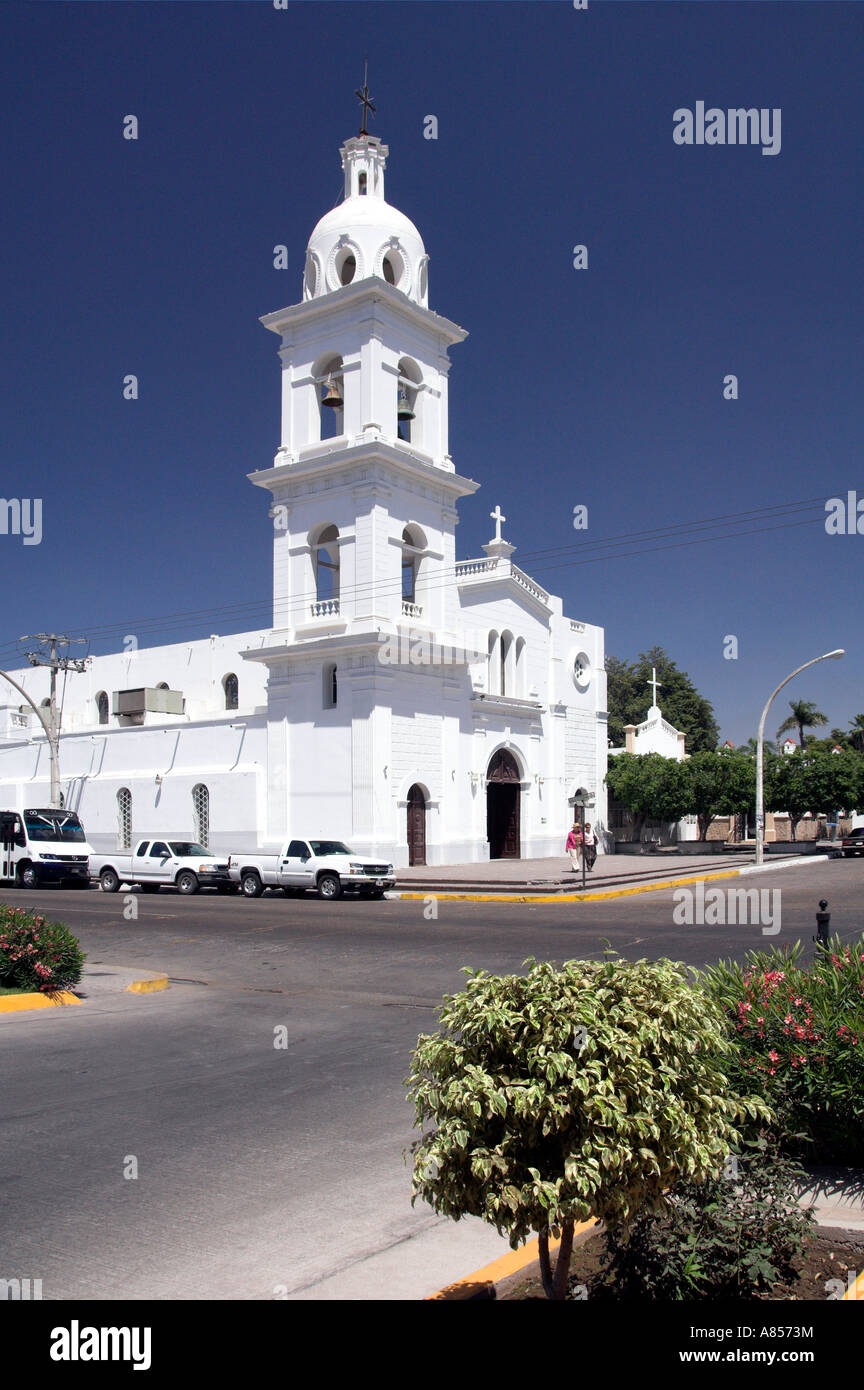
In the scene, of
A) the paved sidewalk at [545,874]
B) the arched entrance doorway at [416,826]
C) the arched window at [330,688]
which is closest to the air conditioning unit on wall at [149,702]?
the arched window at [330,688]

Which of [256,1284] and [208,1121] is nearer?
[256,1284]

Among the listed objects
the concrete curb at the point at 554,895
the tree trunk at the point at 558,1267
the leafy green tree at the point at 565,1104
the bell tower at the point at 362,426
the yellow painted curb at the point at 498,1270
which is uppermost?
the bell tower at the point at 362,426

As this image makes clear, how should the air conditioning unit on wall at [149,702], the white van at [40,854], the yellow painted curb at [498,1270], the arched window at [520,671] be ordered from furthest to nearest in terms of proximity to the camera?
the air conditioning unit on wall at [149,702]
the arched window at [520,671]
the white van at [40,854]
the yellow painted curb at [498,1270]

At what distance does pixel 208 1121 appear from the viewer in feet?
24.1

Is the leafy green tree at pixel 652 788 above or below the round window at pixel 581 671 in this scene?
below

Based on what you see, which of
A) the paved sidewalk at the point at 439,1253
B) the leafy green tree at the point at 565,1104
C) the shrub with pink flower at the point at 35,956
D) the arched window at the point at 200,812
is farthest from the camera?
the arched window at the point at 200,812

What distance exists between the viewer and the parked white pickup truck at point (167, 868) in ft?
98.0

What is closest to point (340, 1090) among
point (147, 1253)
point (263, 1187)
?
point (263, 1187)

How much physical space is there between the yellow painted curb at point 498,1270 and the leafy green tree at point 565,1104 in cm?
57

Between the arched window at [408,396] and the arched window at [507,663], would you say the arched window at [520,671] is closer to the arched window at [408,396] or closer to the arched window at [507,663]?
the arched window at [507,663]

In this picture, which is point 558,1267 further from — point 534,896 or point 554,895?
point 554,895

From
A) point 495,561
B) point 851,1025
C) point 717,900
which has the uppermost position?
point 495,561

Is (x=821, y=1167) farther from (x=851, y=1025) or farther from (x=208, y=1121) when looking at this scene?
(x=208, y=1121)
